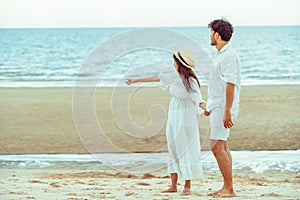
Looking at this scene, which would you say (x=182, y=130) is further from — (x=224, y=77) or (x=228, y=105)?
(x=224, y=77)

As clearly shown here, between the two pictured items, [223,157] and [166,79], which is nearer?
[223,157]

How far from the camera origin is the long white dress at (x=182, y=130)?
4816 mm

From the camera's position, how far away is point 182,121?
4828 millimetres

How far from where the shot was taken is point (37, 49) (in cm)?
3912

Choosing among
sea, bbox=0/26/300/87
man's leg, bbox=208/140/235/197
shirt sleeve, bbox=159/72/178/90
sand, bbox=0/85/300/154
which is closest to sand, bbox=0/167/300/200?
man's leg, bbox=208/140/235/197

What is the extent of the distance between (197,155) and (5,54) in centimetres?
3209

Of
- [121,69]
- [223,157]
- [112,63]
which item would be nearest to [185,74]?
[223,157]

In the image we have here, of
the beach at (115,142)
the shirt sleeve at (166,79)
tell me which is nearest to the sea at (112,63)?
the beach at (115,142)

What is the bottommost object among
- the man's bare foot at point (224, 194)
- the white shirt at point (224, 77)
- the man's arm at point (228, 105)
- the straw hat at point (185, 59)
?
the man's bare foot at point (224, 194)

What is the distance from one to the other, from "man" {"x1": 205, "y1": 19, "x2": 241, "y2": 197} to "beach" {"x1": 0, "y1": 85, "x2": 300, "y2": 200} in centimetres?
47

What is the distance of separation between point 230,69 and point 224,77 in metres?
0.08

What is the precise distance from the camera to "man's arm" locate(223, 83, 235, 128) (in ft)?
14.6

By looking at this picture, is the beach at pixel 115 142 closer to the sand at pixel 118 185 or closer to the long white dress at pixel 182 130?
the sand at pixel 118 185

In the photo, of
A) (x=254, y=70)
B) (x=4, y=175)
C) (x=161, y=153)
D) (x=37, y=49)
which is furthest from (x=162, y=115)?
(x=37, y=49)
